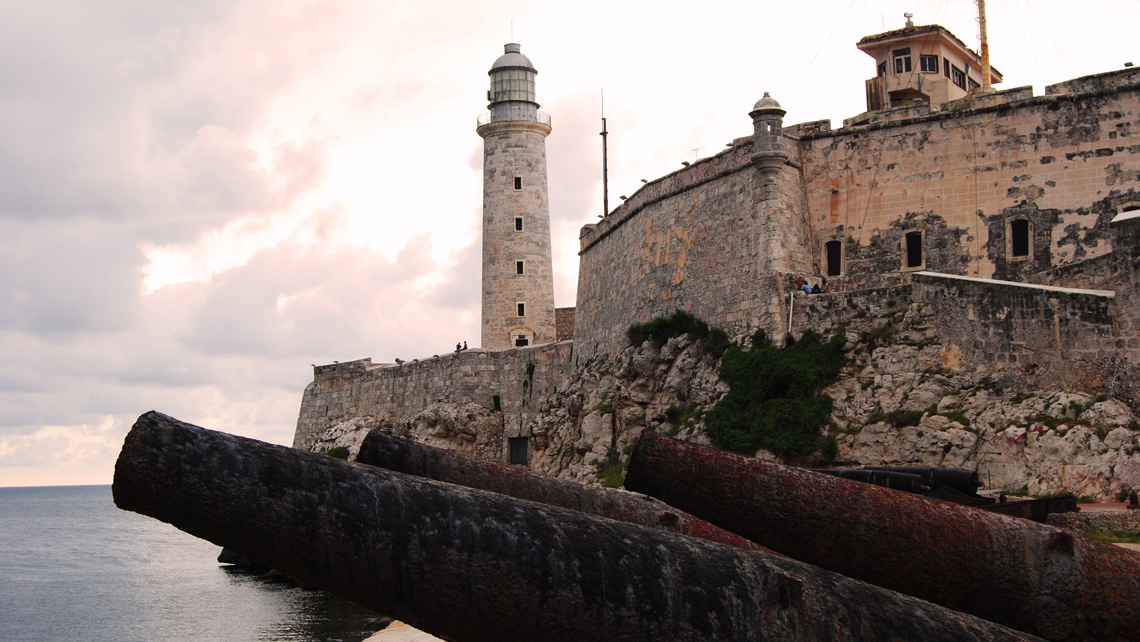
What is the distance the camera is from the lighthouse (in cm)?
3888

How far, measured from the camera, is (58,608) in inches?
1232

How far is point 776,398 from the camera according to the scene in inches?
863

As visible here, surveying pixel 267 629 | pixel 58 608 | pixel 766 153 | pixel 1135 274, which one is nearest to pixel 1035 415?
pixel 1135 274

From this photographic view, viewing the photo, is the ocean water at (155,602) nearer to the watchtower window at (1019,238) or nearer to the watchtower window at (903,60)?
the watchtower window at (1019,238)

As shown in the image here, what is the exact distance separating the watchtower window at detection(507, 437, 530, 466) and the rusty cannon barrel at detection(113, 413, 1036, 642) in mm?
28180

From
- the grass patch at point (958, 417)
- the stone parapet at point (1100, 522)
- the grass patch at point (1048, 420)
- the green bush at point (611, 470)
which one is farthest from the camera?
the green bush at point (611, 470)

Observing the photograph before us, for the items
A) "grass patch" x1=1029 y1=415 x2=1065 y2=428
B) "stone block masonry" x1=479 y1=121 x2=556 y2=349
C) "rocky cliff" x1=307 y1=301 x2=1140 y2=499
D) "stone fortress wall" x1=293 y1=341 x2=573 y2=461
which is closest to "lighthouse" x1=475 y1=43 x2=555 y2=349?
"stone block masonry" x1=479 y1=121 x2=556 y2=349

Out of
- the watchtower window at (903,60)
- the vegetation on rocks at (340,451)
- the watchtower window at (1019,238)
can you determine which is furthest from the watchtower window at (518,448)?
the watchtower window at (1019,238)

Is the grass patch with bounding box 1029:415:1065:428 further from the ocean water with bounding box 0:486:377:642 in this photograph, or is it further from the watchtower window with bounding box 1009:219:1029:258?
the ocean water with bounding box 0:486:377:642

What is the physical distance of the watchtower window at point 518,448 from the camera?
33281mm

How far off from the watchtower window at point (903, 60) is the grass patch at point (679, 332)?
11855 mm

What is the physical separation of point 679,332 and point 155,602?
1672 cm

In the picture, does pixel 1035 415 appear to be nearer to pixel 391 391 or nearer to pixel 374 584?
pixel 374 584

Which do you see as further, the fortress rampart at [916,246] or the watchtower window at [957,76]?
the watchtower window at [957,76]
